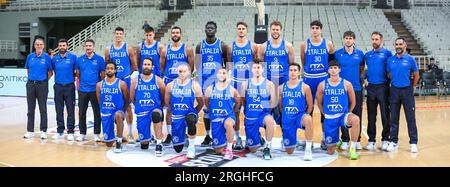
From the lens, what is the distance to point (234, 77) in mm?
6273

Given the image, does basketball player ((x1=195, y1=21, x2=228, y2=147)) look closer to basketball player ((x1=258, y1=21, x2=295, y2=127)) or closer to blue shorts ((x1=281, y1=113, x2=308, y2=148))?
basketball player ((x1=258, y1=21, x2=295, y2=127))

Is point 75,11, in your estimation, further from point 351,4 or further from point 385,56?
point 385,56

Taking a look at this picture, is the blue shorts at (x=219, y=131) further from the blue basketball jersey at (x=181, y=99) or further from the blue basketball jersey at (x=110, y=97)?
the blue basketball jersey at (x=110, y=97)

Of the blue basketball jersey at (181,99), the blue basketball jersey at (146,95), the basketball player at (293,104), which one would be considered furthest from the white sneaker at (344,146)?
the blue basketball jersey at (146,95)

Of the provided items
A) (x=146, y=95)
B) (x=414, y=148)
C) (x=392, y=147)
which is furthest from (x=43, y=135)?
(x=414, y=148)

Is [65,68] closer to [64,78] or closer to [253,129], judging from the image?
[64,78]

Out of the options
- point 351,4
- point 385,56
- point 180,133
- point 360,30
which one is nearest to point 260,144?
point 180,133

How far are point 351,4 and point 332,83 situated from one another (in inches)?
627

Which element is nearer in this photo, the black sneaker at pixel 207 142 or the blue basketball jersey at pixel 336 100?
the blue basketball jersey at pixel 336 100

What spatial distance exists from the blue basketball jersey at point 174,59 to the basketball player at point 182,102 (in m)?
0.43

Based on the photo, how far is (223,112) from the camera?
18.6ft

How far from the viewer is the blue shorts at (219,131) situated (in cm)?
568

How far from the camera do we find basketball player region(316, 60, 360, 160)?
5.65m
